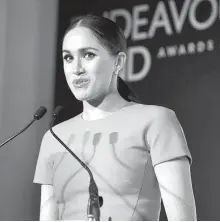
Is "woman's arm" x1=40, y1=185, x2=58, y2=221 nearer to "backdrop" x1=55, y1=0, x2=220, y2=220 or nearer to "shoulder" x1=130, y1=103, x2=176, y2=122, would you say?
"shoulder" x1=130, y1=103, x2=176, y2=122

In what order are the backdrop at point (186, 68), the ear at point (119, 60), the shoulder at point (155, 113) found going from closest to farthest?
the shoulder at point (155, 113), the ear at point (119, 60), the backdrop at point (186, 68)

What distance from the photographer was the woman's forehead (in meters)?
1.50

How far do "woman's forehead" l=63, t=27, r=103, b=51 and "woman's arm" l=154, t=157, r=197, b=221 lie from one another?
401 mm

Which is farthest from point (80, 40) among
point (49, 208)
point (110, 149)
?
point (49, 208)

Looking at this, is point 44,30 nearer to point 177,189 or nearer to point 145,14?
point 145,14

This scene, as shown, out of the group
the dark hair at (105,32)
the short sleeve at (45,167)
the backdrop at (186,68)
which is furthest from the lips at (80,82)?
the backdrop at (186,68)

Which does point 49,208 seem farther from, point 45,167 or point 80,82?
point 80,82

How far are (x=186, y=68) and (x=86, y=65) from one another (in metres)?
0.99

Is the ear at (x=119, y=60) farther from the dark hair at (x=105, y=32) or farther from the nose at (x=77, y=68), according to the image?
the nose at (x=77, y=68)

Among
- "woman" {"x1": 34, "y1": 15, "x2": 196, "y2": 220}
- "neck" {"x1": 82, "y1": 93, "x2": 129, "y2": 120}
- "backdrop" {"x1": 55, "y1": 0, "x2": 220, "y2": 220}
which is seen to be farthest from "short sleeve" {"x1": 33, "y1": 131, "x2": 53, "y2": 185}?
"backdrop" {"x1": 55, "y1": 0, "x2": 220, "y2": 220}

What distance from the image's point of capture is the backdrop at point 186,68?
2250 mm

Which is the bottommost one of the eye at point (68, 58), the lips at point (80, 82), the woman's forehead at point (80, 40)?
the lips at point (80, 82)

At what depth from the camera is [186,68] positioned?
239cm

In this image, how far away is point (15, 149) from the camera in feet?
8.58
